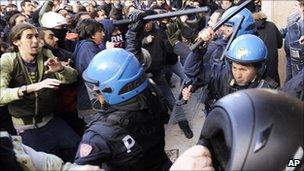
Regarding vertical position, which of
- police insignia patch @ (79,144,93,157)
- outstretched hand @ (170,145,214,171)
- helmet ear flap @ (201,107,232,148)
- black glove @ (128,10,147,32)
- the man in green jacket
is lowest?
the man in green jacket

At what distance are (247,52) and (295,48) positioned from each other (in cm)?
194

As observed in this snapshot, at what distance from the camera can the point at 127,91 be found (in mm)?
2689

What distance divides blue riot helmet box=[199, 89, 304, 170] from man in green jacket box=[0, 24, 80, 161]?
2782mm

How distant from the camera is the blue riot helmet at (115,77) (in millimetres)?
2684

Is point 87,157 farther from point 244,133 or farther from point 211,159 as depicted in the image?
point 244,133

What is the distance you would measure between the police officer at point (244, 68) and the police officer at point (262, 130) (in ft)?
6.58

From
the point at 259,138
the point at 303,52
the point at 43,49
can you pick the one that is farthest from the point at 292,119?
the point at 303,52

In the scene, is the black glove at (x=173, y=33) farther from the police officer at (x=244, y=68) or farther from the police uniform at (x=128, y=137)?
the police uniform at (x=128, y=137)

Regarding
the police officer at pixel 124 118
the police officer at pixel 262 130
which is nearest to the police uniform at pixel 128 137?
the police officer at pixel 124 118

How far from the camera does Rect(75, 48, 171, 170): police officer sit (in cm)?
248

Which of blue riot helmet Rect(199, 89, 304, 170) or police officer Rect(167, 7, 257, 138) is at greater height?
blue riot helmet Rect(199, 89, 304, 170)

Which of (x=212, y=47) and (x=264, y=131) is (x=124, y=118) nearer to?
(x=264, y=131)

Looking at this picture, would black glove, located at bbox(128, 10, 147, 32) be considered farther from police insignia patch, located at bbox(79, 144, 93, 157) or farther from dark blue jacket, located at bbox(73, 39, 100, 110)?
police insignia patch, located at bbox(79, 144, 93, 157)

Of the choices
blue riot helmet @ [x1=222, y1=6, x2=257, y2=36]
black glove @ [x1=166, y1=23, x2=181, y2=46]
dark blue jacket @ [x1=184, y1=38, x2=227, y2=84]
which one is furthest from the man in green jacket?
black glove @ [x1=166, y1=23, x2=181, y2=46]
